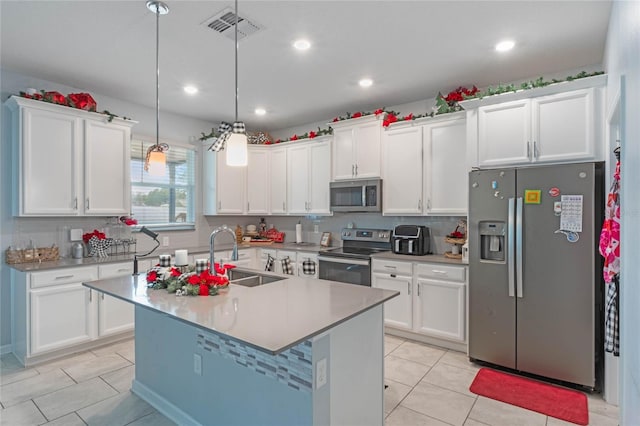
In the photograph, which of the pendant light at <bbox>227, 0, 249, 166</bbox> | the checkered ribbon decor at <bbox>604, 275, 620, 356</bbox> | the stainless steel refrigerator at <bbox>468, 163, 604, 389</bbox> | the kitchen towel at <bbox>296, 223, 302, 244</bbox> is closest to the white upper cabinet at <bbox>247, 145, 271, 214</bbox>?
the kitchen towel at <bbox>296, 223, 302, 244</bbox>

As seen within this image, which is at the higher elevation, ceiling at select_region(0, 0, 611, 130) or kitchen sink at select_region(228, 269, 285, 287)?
ceiling at select_region(0, 0, 611, 130)

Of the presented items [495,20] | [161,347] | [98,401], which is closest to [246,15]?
[495,20]

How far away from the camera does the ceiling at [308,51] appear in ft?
7.57

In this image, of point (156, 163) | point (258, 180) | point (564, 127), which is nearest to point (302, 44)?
point (156, 163)

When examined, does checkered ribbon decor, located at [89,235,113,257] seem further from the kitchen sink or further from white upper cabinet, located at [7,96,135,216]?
the kitchen sink

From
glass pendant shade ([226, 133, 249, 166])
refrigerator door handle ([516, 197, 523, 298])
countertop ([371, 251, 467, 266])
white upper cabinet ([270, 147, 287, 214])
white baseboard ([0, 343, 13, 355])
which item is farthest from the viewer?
white upper cabinet ([270, 147, 287, 214])

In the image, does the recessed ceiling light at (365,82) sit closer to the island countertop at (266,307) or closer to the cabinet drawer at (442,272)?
the cabinet drawer at (442,272)

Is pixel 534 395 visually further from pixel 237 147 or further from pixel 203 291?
pixel 237 147

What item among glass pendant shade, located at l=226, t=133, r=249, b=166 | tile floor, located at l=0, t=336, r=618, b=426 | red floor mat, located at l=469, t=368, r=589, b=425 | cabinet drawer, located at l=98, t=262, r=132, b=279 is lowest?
tile floor, located at l=0, t=336, r=618, b=426

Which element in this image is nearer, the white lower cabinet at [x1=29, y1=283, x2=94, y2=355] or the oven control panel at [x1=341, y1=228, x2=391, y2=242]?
the white lower cabinet at [x1=29, y1=283, x2=94, y2=355]

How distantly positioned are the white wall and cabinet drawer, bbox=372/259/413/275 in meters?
1.92

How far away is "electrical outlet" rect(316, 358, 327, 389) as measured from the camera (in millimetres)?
1638

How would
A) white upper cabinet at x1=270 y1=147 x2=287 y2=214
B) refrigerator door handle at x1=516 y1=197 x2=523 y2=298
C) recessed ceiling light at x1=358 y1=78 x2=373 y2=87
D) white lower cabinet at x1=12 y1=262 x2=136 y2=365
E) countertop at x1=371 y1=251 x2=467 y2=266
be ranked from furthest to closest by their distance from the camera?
white upper cabinet at x1=270 y1=147 x2=287 y2=214
recessed ceiling light at x1=358 y1=78 x2=373 y2=87
countertop at x1=371 y1=251 x2=467 y2=266
white lower cabinet at x1=12 y1=262 x2=136 y2=365
refrigerator door handle at x1=516 y1=197 x2=523 y2=298

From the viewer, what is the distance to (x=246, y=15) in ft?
7.84
